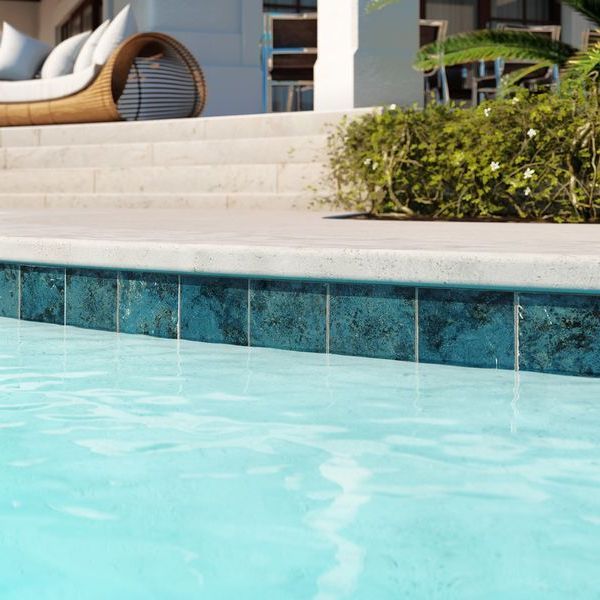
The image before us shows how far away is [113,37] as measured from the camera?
27.1ft

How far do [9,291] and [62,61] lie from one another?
562 cm

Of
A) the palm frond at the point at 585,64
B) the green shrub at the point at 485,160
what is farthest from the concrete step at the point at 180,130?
the palm frond at the point at 585,64

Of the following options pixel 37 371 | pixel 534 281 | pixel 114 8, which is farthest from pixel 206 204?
pixel 114 8

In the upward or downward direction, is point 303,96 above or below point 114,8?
below

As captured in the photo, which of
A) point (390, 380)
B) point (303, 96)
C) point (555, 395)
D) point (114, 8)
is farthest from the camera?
point (303, 96)

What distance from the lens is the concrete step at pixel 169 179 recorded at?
21.7 feet

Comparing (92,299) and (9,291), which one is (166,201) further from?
(92,299)

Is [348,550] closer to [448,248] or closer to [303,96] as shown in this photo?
[448,248]

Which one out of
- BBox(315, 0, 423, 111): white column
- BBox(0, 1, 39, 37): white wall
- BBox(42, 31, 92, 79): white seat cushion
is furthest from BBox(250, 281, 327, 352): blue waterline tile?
BBox(0, 1, 39, 37): white wall

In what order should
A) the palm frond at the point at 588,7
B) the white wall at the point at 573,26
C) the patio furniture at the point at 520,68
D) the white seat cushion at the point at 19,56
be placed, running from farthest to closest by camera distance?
the white wall at the point at 573,26 < the white seat cushion at the point at 19,56 < the patio furniture at the point at 520,68 < the palm frond at the point at 588,7

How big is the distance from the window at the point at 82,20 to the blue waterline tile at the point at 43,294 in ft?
37.6

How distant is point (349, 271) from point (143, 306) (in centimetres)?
82

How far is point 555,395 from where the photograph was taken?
262cm

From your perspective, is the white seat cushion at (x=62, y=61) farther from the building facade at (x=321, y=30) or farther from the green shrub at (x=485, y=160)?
the green shrub at (x=485, y=160)
